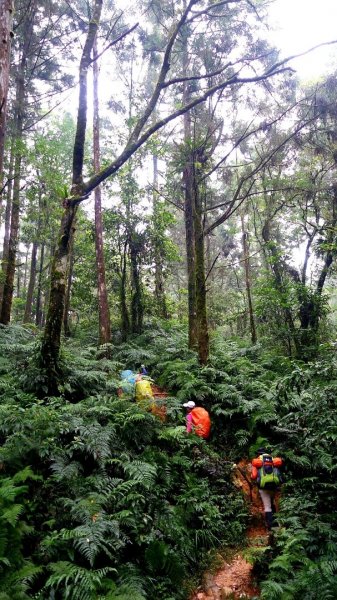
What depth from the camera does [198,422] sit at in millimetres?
8078

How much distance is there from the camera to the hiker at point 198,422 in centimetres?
797

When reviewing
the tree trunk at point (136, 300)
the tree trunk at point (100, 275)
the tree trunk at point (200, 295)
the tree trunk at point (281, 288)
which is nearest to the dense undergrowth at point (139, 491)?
the tree trunk at point (200, 295)

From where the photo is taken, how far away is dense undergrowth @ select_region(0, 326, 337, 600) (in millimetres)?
4148

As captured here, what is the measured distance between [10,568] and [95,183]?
20.7 ft

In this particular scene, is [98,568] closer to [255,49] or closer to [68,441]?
[68,441]

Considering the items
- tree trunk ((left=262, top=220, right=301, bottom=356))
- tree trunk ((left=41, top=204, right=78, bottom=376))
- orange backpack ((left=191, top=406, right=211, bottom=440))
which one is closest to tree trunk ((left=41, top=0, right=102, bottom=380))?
tree trunk ((left=41, top=204, right=78, bottom=376))

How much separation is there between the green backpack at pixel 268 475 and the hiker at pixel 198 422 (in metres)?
1.51

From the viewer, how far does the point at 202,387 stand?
9.34 metres

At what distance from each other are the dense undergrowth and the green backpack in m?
0.33

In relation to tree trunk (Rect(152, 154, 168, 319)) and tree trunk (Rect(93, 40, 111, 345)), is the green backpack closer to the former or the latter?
tree trunk (Rect(93, 40, 111, 345))

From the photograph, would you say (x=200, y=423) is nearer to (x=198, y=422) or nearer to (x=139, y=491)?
(x=198, y=422)

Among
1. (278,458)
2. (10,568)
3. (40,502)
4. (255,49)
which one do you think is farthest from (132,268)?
(10,568)

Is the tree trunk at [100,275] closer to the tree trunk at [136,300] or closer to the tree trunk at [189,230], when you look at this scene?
the tree trunk at [136,300]

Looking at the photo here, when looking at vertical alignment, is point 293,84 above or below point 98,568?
above
